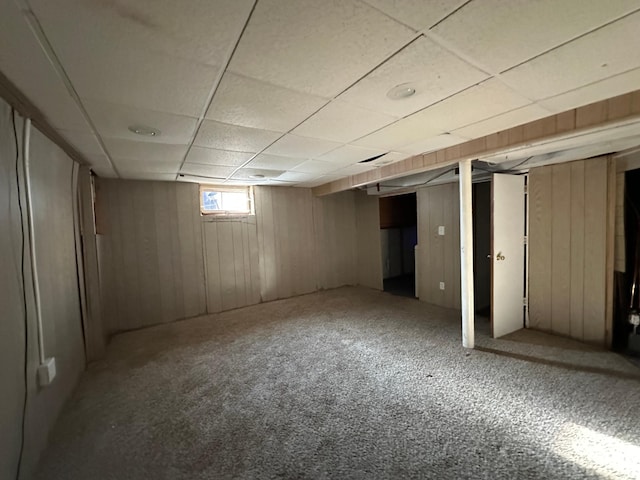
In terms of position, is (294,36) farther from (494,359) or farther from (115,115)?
(494,359)

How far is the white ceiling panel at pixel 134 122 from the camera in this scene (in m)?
1.59

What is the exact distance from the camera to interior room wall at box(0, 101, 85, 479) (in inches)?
51.5

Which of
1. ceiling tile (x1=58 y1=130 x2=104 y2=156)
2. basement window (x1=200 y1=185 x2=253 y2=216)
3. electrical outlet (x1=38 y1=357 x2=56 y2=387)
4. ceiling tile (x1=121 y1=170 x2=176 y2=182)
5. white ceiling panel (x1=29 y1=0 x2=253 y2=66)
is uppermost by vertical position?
ceiling tile (x1=58 y1=130 x2=104 y2=156)

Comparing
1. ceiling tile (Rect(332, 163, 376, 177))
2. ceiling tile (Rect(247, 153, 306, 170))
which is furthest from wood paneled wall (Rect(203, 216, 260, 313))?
ceiling tile (Rect(332, 163, 376, 177))

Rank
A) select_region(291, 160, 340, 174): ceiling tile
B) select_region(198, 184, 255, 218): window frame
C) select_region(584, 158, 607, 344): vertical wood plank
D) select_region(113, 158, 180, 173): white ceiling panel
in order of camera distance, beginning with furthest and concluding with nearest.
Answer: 1. select_region(198, 184, 255, 218): window frame
2. select_region(291, 160, 340, 174): ceiling tile
3. select_region(113, 158, 180, 173): white ceiling panel
4. select_region(584, 158, 607, 344): vertical wood plank

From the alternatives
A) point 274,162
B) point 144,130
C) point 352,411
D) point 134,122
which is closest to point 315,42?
point 134,122

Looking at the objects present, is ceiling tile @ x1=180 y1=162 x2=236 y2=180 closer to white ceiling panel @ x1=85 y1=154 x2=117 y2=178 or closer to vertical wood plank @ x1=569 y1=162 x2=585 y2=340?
white ceiling panel @ x1=85 y1=154 x2=117 y2=178

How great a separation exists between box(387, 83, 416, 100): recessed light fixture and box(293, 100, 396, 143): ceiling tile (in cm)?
23

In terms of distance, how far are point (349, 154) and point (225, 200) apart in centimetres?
245

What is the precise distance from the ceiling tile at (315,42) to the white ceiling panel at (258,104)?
0.10 metres

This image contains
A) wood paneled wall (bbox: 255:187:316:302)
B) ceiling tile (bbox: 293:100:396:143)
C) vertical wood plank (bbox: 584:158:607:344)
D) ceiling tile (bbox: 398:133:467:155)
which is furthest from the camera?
wood paneled wall (bbox: 255:187:316:302)

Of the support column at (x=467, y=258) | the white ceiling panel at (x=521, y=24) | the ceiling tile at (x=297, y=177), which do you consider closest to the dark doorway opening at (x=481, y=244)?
the support column at (x=467, y=258)

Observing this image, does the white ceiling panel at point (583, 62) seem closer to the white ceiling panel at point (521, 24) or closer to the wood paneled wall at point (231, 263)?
the white ceiling panel at point (521, 24)

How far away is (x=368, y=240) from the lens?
5484mm
